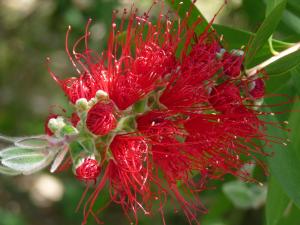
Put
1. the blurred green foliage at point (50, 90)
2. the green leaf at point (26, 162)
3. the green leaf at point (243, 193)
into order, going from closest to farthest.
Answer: the green leaf at point (26, 162) → the green leaf at point (243, 193) → the blurred green foliage at point (50, 90)

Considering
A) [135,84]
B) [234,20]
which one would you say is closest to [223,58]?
[135,84]

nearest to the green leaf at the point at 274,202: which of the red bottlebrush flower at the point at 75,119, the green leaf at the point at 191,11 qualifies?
the green leaf at the point at 191,11

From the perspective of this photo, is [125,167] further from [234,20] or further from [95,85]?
[234,20]

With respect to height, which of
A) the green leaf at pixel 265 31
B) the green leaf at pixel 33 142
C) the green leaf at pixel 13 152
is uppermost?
the green leaf at pixel 265 31

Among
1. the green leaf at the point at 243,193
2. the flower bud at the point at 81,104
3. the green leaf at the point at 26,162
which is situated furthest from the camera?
the green leaf at the point at 243,193

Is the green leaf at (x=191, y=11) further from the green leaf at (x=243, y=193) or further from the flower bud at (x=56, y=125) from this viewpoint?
the green leaf at (x=243, y=193)

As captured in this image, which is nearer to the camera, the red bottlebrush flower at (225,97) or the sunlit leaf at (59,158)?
the sunlit leaf at (59,158)
